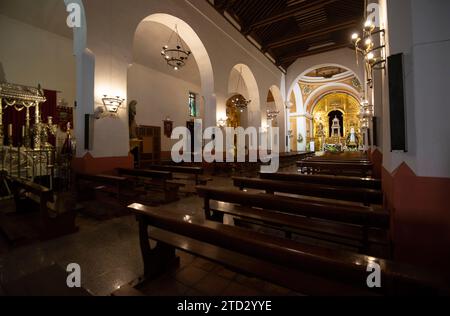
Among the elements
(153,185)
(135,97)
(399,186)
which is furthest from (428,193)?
(135,97)

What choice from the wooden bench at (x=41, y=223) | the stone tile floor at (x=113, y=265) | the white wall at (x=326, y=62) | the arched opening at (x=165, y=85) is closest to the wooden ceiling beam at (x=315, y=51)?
the white wall at (x=326, y=62)

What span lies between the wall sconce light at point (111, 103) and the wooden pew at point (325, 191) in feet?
12.0

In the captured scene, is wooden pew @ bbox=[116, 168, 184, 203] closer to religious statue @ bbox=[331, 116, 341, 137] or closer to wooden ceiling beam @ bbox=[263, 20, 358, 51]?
wooden ceiling beam @ bbox=[263, 20, 358, 51]

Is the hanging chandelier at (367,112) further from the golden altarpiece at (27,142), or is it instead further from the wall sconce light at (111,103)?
the golden altarpiece at (27,142)

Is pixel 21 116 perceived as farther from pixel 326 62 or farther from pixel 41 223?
pixel 326 62

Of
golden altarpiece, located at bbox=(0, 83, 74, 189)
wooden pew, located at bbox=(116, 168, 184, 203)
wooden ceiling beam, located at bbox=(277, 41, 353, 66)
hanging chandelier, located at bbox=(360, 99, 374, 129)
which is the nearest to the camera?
wooden pew, located at bbox=(116, 168, 184, 203)

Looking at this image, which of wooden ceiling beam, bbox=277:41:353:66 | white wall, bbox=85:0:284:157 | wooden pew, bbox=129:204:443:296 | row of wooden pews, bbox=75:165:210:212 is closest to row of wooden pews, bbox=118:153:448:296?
wooden pew, bbox=129:204:443:296

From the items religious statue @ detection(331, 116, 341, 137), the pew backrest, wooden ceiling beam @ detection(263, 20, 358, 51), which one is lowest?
the pew backrest

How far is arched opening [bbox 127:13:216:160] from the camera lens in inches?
315

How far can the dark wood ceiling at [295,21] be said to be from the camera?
334 inches

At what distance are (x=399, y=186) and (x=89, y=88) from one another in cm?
576

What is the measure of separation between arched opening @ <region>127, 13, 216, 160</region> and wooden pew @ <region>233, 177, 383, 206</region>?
5.32 metres
